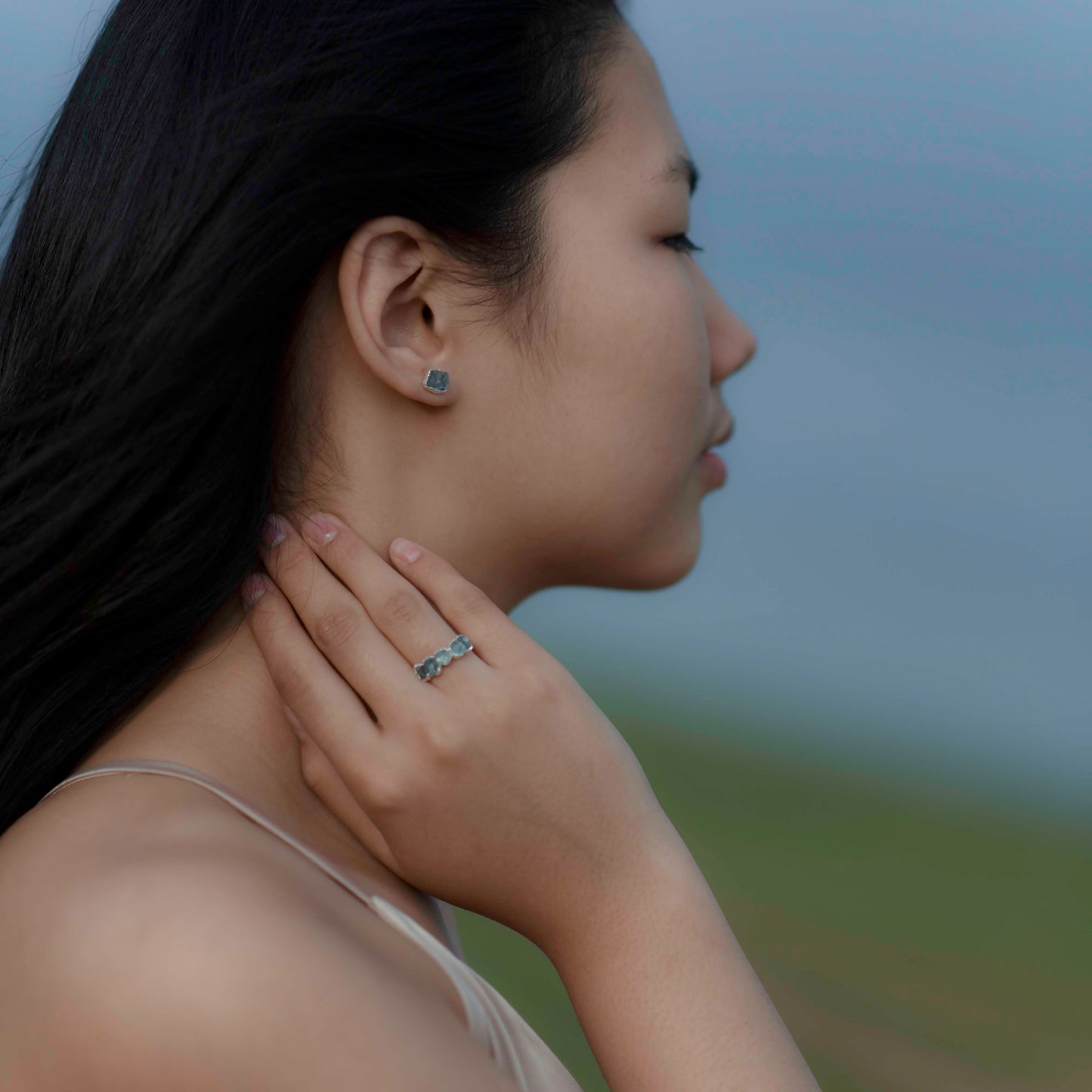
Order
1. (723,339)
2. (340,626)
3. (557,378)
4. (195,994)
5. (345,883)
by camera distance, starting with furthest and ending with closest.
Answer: (723,339)
(557,378)
(340,626)
(345,883)
(195,994)

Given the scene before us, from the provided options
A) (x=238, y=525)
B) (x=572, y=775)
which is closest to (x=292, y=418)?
(x=238, y=525)

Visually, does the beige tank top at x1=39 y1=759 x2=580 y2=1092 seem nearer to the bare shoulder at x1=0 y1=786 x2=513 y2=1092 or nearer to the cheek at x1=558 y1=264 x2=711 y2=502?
the bare shoulder at x1=0 y1=786 x2=513 y2=1092

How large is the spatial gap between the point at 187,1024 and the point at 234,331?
533 millimetres

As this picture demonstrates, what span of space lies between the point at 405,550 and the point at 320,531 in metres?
0.08

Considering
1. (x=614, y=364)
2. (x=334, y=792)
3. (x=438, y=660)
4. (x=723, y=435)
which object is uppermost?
(x=614, y=364)

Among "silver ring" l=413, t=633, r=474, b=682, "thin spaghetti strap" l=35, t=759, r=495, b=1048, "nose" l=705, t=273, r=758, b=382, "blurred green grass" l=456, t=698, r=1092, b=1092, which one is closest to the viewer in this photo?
"thin spaghetti strap" l=35, t=759, r=495, b=1048

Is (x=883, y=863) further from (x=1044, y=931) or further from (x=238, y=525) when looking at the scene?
(x=238, y=525)

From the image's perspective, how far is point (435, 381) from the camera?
1049 millimetres

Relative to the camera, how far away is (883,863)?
675 cm

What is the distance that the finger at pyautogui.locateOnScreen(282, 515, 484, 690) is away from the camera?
97 cm

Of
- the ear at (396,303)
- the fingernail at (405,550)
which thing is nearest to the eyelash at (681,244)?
the ear at (396,303)

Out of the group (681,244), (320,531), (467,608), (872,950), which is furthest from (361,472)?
(872,950)

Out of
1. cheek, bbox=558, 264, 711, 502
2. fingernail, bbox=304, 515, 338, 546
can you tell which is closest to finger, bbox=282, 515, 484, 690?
fingernail, bbox=304, 515, 338, 546

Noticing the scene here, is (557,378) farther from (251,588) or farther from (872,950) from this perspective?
(872,950)
